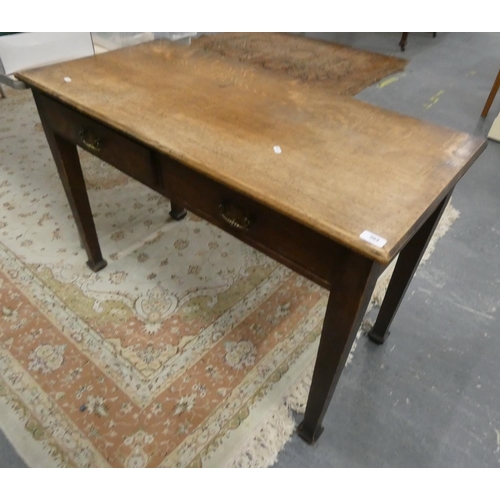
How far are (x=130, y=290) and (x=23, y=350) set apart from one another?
382 mm

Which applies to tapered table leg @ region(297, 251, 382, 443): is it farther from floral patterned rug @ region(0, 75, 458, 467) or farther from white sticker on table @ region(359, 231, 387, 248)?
floral patterned rug @ region(0, 75, 458, 467)

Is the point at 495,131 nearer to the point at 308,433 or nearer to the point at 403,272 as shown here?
the point at 403,272

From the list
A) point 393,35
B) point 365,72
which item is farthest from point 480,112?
point 393,35

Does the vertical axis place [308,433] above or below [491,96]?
below

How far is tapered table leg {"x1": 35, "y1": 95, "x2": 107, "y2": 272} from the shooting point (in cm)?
121

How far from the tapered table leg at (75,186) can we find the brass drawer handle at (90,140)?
0.18 meters

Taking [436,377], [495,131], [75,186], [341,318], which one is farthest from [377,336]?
[495,131]

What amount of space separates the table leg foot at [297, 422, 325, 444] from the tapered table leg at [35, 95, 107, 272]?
3.08 feet

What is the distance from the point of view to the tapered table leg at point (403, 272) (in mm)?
971

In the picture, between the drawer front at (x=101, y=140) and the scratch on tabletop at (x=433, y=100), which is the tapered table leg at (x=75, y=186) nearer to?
the drawer front at (x=101, y=140)

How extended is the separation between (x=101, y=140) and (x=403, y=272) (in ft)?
2.89

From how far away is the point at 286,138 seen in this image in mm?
871

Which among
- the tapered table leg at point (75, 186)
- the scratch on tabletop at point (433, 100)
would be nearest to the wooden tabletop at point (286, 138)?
the tapered table leg at point (75, 186)
